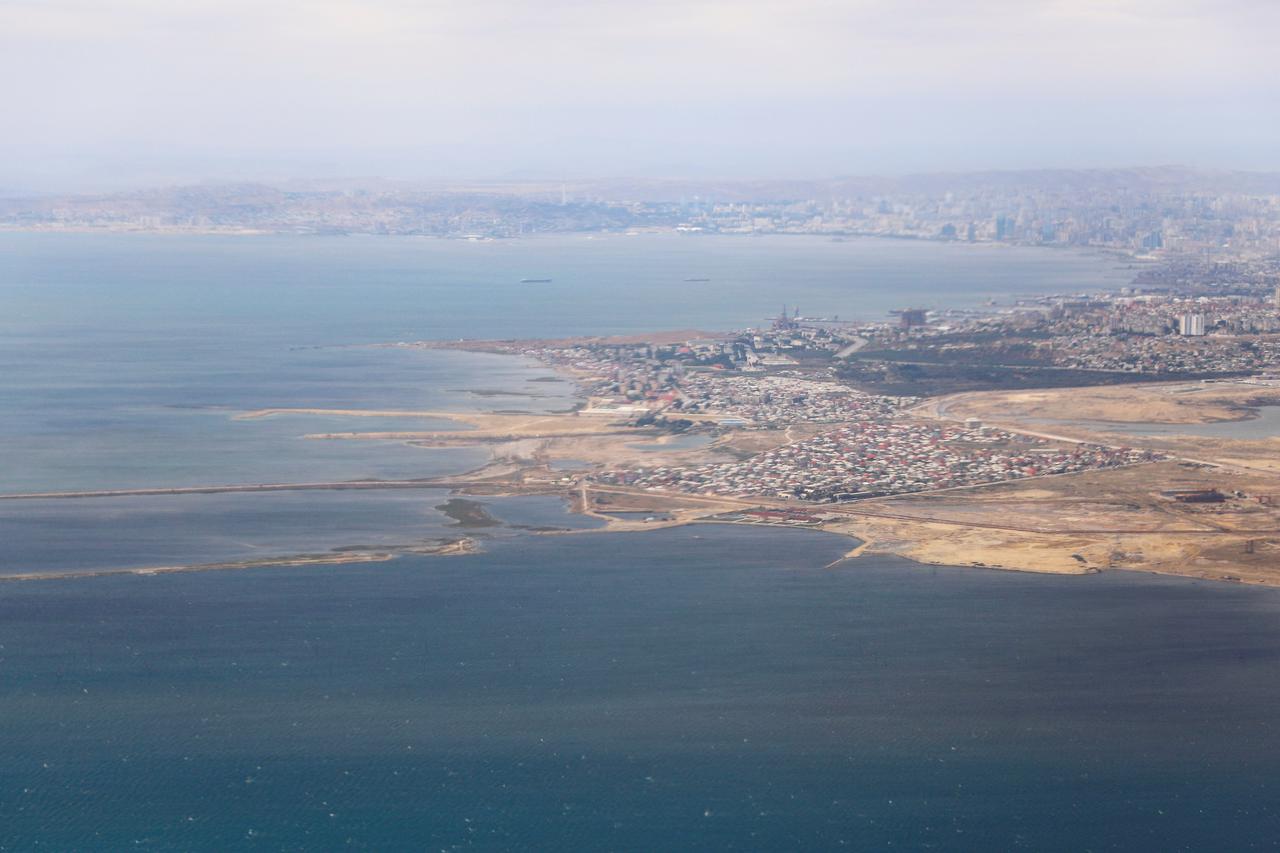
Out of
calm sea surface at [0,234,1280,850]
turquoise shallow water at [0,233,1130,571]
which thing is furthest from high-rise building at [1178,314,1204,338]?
calm sea surface at [0,234,1280,850]

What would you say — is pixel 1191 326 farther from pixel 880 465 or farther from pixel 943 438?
pixel 880 465

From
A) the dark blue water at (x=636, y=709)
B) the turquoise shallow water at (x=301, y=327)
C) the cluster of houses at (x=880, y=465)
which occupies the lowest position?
the dark blue water at (x=636, y=709)

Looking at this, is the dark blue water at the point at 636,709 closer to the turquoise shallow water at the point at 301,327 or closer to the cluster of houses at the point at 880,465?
the turquoise shallow water at the point at 301,327

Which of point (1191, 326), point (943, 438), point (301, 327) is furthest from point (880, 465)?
point (301, 327)

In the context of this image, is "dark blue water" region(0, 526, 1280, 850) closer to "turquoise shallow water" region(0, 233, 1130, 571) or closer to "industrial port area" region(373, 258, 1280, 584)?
"industrial port area" region(373, 258, 1280, 584)

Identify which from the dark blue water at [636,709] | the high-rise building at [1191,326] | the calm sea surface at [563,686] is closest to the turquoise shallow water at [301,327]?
the calm sea surface at [563,686]
